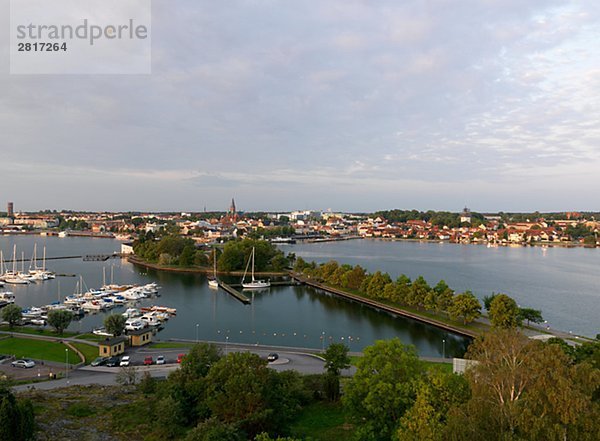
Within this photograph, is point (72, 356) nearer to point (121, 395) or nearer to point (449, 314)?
point (121, 395)

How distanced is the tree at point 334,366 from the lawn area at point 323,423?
166 millimetres

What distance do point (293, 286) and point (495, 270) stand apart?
11.6 m

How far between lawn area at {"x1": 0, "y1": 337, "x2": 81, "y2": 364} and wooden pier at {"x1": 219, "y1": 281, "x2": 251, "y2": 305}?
23.7 feet

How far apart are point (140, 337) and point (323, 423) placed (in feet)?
17.9

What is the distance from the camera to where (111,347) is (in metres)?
8.20

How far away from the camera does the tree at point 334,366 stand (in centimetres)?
602

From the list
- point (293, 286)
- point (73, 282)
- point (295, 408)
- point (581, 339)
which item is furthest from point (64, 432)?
point (73, 282)

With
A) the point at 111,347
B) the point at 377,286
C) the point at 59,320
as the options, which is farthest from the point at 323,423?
the point at 377,286

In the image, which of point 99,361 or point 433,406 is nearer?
point 433,406

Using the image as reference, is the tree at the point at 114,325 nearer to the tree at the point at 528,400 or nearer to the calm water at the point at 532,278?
the tree at the point at 528,400

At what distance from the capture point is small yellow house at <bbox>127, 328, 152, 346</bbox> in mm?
9258

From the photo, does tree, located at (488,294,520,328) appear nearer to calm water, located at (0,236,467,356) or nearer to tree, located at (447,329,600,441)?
calm water, located at (0,236,467,356)

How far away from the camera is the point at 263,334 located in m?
11.2

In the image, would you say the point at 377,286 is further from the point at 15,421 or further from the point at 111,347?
the point at 15,421
